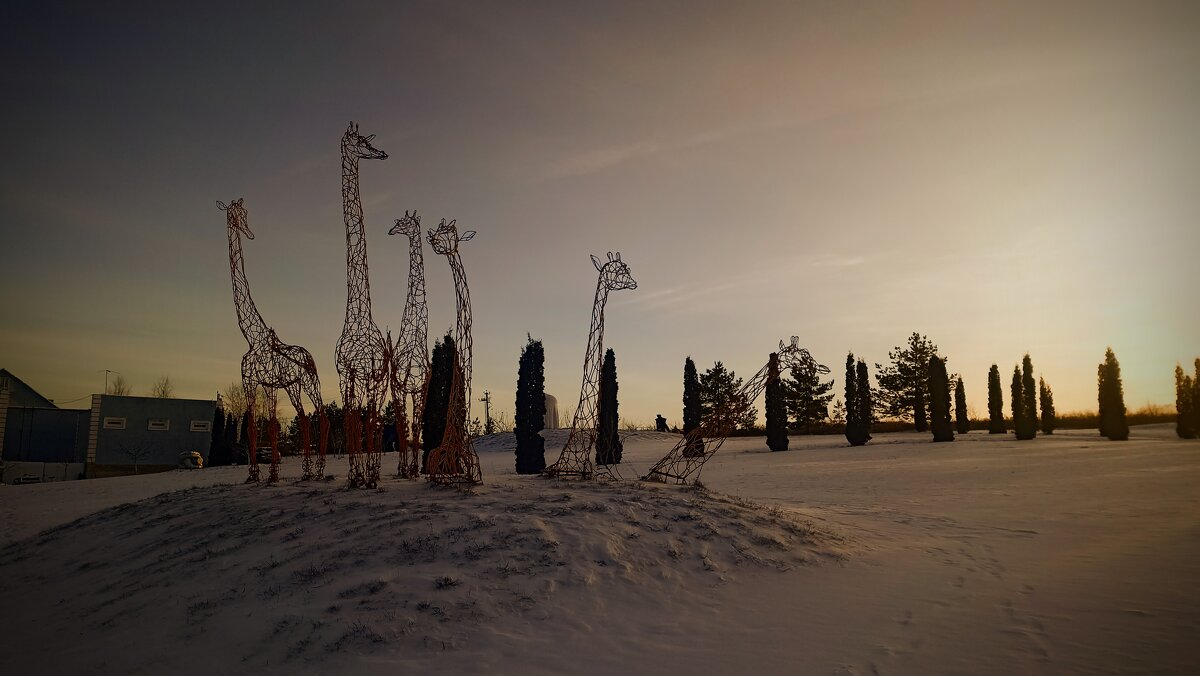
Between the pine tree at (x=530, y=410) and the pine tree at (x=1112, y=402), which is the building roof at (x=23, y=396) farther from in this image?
the pine tree at (x=1112, y=402)

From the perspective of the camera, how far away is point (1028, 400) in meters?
32.2

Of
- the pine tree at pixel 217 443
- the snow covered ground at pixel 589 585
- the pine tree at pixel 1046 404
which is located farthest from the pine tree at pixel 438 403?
the pine tree at pixel 1046 404

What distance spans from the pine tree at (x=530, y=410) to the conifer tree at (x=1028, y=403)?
2390 centimetres

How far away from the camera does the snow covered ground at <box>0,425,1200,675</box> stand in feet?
18.4

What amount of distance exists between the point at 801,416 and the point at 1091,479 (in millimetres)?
34029

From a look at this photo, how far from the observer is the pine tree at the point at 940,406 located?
102 feet

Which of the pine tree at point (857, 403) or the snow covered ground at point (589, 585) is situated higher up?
the pine tree at point (857, 403)

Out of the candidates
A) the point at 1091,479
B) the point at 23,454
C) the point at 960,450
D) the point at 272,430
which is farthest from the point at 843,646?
the point at 23,454

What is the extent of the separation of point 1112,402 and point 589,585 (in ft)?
106

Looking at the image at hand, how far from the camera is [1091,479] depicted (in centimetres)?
1557

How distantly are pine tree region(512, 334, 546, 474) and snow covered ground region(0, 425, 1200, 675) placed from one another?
11011mm

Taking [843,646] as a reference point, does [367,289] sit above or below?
above

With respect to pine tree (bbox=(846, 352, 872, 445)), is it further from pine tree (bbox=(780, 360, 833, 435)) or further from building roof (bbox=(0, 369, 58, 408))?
building roof (bbox=(0, 369, 58, 408))

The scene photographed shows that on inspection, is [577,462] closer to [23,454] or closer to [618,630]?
[618,630]
